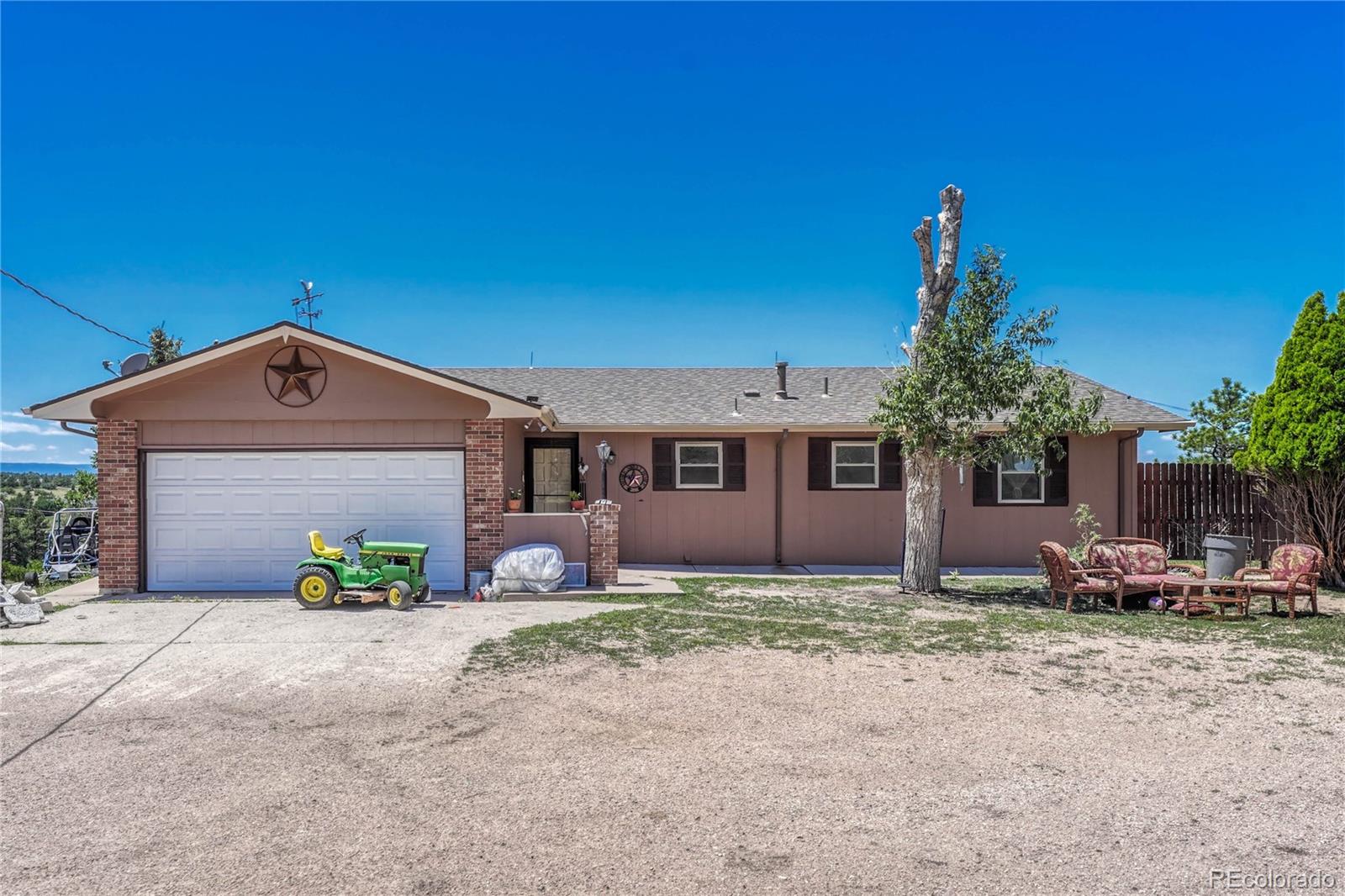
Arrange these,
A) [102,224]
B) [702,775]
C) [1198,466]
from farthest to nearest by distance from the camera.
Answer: [102,224] < [1198,466] < [702,775]

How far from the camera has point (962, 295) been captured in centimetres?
1062

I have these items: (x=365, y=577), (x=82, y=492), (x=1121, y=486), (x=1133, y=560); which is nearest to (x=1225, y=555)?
(x=1133, y=560)

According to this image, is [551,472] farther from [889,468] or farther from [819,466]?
[889,468]

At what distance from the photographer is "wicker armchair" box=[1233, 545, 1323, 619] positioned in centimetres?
928

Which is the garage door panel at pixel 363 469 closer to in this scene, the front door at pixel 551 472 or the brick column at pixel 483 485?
the brick column at pixel 483 485

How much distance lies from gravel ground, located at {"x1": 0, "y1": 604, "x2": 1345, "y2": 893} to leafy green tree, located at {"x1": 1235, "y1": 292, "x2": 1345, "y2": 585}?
6.24 m

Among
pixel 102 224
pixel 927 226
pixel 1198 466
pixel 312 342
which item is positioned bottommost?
pixel 1198 466

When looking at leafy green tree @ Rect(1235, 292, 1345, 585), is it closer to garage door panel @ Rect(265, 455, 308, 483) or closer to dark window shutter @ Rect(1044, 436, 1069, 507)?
dark window shutter @ Rect(1044, 436, 1069, 507)

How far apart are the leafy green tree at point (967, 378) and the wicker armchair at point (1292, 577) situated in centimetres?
249

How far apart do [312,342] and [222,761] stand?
7.42 m

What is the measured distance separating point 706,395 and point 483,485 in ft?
19.4

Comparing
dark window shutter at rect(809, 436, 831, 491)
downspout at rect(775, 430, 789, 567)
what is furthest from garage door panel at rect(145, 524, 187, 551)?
dark window shutter at rect(809, 436, 831, 491)

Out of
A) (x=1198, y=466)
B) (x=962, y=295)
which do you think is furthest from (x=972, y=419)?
(x=1198, y=466)

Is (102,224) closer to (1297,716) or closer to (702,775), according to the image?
(702,775)
